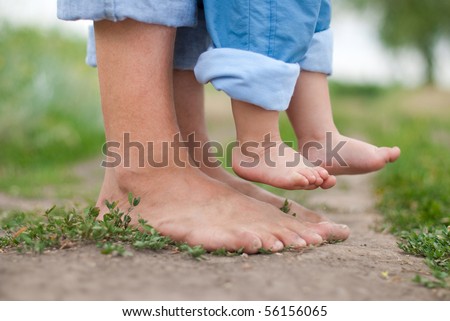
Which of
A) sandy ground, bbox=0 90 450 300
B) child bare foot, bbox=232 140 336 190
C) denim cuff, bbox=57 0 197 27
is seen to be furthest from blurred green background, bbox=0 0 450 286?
denim cuff, bbox=57 0 197 27

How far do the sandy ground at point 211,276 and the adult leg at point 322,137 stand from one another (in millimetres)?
347

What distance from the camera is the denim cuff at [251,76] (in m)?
1.92

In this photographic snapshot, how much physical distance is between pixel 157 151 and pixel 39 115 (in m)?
4.77

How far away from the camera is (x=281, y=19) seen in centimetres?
193

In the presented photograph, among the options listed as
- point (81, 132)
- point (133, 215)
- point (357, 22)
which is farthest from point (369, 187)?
point (357, 22)

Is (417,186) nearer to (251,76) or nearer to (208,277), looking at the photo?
(251,76)

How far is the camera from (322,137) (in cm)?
229

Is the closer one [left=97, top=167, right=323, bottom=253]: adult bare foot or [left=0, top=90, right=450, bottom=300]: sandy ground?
[left=0, top=90, right=450, bottom=300]: sandy ground

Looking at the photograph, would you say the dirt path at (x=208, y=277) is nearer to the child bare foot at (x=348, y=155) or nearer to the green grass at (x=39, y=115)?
the child bare foot at (x=348, y=155)

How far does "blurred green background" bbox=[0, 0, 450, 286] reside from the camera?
3.04 meters

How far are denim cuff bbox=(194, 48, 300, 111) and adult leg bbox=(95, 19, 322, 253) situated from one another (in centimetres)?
17

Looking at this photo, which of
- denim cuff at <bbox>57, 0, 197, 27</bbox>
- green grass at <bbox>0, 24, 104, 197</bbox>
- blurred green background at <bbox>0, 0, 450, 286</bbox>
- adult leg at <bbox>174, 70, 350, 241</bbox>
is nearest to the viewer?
denim cuff at <bbox>57, 0, 197, 27</bbox>

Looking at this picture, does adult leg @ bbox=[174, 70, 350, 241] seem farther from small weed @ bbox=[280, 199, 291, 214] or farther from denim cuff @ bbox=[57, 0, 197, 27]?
denim cuff @ bbox=[57, 0, 197, 27]

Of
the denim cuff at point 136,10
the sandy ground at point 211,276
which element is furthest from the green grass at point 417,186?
the denim cuff at point 136,10
